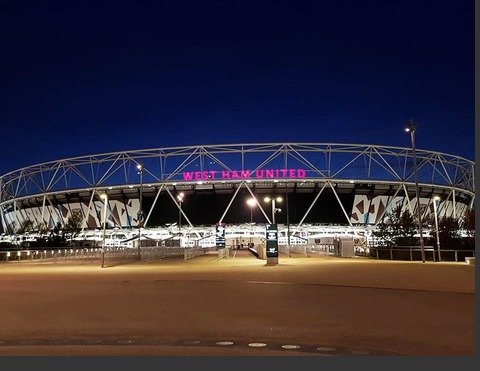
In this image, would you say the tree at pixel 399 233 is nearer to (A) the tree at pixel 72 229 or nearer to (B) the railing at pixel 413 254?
(B) the railing at pixel 413 254

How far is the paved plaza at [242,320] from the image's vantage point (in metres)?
8.20

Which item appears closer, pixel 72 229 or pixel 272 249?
pixel 272 249

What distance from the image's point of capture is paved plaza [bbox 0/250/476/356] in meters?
8.20

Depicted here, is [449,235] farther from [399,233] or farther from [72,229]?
[72,229]

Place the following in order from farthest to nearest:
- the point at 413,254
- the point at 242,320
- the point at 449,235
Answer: the point at 449,235 → the point at 413,254 → the point at 242,320

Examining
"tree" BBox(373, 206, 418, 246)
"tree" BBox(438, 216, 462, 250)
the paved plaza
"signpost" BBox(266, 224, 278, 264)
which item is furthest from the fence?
the paved plaza

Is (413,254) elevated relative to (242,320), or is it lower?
elevated

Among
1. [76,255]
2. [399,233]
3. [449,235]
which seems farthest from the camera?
[399,233]

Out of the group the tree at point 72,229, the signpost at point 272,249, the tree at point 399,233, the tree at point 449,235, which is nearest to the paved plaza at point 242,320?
the signpost at point 272,249

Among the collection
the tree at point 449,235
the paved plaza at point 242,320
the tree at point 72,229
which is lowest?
the paved plaza at point 242,320

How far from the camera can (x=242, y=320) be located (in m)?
10.8

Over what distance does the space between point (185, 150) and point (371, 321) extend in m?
91.9

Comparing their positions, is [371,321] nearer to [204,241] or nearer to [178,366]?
[178,366]

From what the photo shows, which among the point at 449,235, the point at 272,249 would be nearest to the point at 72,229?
the point at 449,235
